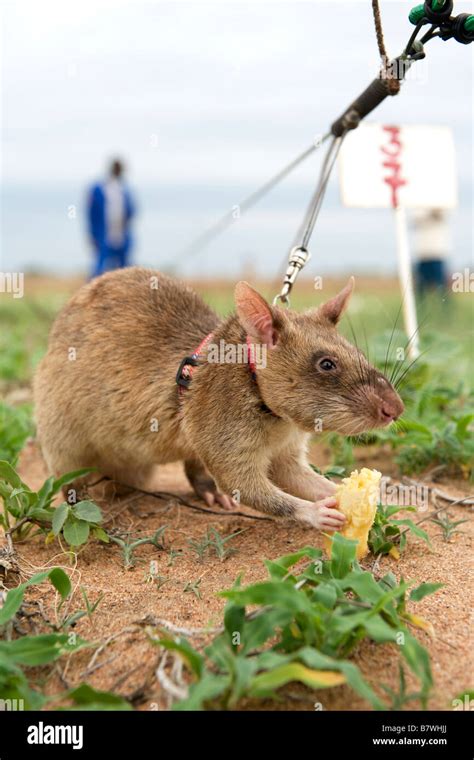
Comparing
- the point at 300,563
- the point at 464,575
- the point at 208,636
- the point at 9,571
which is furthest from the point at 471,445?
the point at 9,571

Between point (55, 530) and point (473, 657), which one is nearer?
point (473, 657)

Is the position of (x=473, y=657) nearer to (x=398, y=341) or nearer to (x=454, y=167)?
(x=398, y=341)

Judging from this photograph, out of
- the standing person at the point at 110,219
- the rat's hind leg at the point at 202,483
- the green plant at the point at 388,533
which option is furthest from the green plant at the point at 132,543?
the standing person at the point at 110,219

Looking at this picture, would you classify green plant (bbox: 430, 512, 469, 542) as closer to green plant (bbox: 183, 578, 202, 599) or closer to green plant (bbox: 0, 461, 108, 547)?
green plant (bbox: 183, 578, 202, 599)

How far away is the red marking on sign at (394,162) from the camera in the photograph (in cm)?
622

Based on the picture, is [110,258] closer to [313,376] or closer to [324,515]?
[313,376]

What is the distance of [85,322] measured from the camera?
427cm

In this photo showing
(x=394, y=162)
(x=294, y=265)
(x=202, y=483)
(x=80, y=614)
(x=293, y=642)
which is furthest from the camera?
(x=394, y=162)

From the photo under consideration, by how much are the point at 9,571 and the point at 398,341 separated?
10.4 ft

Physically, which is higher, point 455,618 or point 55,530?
point 55,530

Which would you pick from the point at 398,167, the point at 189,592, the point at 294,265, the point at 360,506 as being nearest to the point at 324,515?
the point at 360,506

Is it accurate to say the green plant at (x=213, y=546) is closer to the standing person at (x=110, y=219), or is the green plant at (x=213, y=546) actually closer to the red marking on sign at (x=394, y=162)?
the red marking on sign at (x=394, y=162)

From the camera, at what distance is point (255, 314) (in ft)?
11.1

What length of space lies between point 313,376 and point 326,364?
0.08 meters
